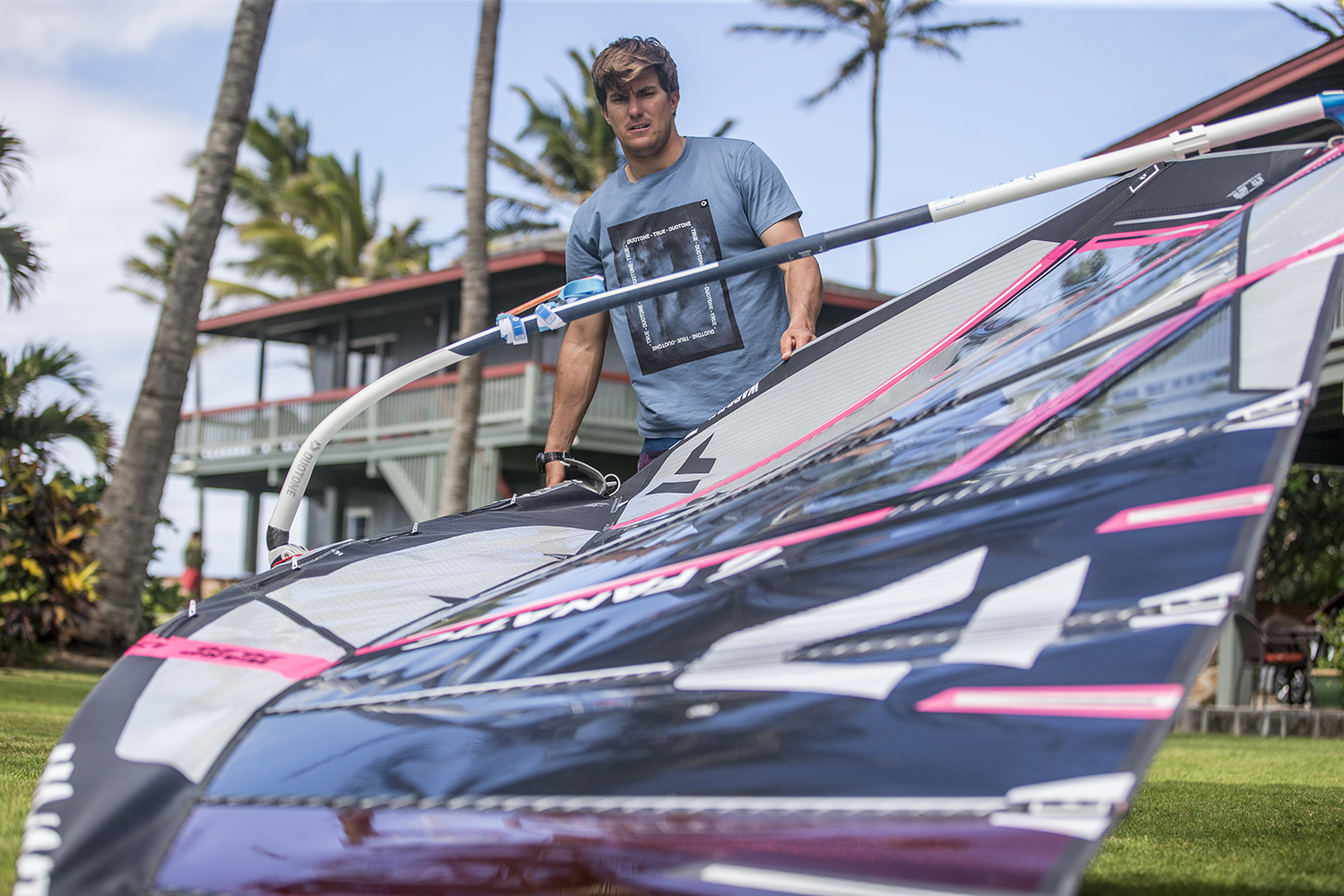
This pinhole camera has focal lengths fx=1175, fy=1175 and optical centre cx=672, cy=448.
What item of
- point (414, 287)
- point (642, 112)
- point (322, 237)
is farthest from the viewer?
point (322, 237)

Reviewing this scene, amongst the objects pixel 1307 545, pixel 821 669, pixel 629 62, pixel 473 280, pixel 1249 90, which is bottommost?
pixel 1307 545

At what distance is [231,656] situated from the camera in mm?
1791

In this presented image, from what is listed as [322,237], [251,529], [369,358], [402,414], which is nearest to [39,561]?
[402,414]

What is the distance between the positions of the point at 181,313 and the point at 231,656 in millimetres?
7312

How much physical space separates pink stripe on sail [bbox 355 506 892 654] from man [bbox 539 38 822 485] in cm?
129

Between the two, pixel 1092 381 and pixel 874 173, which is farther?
pixel 874 173

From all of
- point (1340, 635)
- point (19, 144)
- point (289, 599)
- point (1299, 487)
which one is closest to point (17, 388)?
point (19, 144)

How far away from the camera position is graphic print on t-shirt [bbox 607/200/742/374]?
3.07 m

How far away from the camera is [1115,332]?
1688mm

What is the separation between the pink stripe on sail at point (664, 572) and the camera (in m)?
1.58

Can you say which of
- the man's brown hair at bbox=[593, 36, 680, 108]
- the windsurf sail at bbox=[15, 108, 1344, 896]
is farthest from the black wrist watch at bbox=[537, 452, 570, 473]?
the windsurf sail at bbox=[15, 108, 1344, 896]

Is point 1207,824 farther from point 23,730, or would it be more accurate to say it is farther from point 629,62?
point 23,730

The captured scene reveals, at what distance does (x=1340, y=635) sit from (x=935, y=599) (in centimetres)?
1058

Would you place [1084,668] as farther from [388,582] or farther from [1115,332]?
[388,582]
